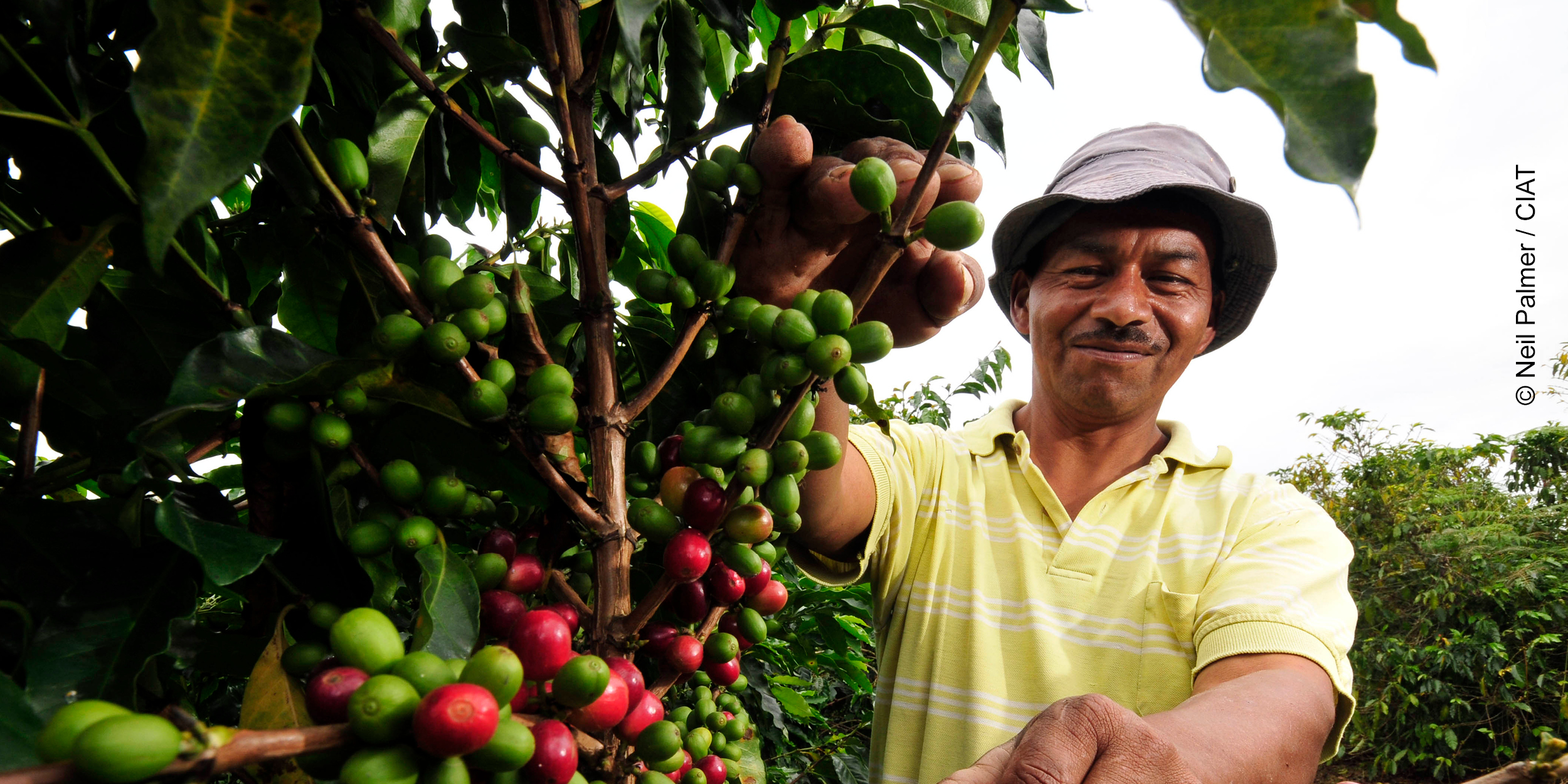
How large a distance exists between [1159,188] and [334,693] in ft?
6.92

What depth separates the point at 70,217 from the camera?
2.40 feet

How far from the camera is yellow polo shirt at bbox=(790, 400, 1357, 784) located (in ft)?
5.80

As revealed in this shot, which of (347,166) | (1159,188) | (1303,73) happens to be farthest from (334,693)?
(1159,188)

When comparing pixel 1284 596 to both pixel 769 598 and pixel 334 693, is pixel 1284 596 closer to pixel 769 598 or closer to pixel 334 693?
pixel 769 598

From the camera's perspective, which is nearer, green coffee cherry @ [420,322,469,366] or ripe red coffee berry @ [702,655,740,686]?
green coffee cherry @ [420,322,469,366]

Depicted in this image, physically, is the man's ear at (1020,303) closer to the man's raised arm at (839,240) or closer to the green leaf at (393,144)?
the man's raised arm at (839,240)

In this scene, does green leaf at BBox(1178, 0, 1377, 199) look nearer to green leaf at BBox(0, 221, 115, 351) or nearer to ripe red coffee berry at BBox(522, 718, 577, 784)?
ripe red coffee berry at BBox(522, 718, 577, 784)

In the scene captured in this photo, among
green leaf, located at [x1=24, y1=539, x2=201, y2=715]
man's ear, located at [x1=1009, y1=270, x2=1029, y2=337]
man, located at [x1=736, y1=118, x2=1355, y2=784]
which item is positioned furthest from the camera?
man's ear, located at [x1=1009, y1=270, x2=1029, y2=337]

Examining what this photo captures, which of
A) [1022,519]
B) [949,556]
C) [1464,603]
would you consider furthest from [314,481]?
[1464,603]

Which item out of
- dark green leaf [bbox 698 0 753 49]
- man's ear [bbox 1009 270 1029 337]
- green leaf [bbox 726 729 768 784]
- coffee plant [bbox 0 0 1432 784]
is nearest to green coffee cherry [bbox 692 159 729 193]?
coffee plant [bbox 0 0 1432 784]

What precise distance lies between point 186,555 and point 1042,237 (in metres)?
2.12

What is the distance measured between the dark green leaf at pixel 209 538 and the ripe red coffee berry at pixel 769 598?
0.53m

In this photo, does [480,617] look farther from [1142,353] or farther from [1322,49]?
[1142,353]

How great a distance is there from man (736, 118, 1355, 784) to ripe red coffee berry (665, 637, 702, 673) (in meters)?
0.50
